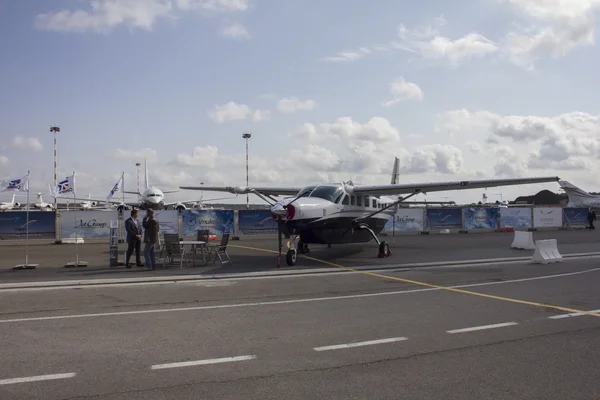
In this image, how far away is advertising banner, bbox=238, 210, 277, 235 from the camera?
28.8 metres

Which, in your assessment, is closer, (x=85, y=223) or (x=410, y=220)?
(x=85, y=223)

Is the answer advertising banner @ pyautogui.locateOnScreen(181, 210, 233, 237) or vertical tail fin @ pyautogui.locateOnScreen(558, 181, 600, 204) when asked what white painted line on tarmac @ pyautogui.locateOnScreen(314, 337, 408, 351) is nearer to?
advertising banner @ pyautogui.locateOnScreen(181, 210, 233, 237)

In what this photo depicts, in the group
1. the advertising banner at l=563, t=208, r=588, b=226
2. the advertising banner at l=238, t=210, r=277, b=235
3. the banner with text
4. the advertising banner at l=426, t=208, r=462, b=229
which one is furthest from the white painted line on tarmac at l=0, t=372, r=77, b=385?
the advertising banner at l=563, t=208, r=588, b=226

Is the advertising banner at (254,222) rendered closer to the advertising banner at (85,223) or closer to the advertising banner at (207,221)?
the advertising banner at (207,221)

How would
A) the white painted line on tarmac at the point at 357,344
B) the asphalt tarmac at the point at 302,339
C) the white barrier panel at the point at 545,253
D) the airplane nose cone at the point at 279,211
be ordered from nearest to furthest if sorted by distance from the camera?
the asphalt tarmac at the point at 302,339, the white painted line on tarmac at the point at 357,344, the airplane nose cone at the point at 279,211, the white barrier panel at the point at 545,253

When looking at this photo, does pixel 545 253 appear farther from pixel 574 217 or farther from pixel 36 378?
pixel 574 217

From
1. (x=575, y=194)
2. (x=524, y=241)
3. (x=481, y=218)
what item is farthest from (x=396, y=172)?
(x=575, y=194)

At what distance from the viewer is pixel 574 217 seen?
125 ft

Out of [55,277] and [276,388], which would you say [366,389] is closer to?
[276,388]

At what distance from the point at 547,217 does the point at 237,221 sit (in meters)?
25.2

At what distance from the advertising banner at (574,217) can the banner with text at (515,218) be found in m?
3.87

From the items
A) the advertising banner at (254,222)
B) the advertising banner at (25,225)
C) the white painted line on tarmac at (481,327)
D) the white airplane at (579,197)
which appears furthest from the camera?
the white airplane at (579,197)

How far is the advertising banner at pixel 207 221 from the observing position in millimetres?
27250

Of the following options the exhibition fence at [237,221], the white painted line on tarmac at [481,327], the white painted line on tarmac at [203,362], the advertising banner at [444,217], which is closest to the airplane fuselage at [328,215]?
the exhibition fence at [237,221]
